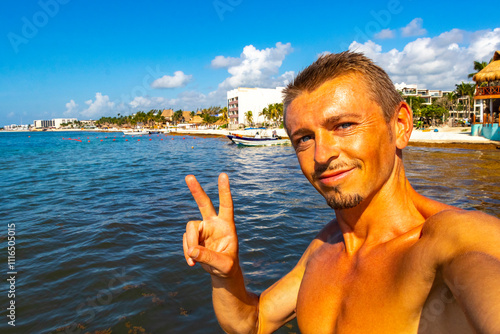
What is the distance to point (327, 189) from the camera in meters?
1.58

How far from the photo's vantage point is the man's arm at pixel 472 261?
98 cm

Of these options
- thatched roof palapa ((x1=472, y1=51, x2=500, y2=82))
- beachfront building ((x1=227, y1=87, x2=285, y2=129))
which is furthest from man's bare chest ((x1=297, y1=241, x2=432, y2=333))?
beachfront building ((x1=227, y1=87, x2=285, y2=129))

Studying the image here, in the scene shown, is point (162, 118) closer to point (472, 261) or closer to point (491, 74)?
point (491, 74)

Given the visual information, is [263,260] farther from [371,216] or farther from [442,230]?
[442,230]

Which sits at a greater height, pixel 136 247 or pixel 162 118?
pixel 162 118

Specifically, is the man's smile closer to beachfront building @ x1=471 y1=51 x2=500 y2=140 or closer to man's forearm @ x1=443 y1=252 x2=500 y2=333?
man's forearm @ x1=443 y1=252 x2=500 y2=333

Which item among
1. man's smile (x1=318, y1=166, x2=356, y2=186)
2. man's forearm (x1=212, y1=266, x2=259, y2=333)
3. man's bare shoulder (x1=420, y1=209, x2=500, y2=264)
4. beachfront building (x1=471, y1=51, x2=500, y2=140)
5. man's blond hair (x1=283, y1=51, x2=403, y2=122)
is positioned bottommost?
man's forearm (x1=212, y1=266, x2=259, y2=333)

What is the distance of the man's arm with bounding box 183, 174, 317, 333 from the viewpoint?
1.68m

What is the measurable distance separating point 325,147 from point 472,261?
0.77 metres

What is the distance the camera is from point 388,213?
1616mm

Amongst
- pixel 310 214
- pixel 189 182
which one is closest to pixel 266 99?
pixel 310 214

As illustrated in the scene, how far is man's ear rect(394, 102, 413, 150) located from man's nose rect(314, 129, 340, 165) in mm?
386

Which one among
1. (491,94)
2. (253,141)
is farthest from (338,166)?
(253,141)

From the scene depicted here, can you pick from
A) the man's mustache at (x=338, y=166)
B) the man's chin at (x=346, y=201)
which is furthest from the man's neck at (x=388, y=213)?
the man's mustache at (x=338, y=166)
